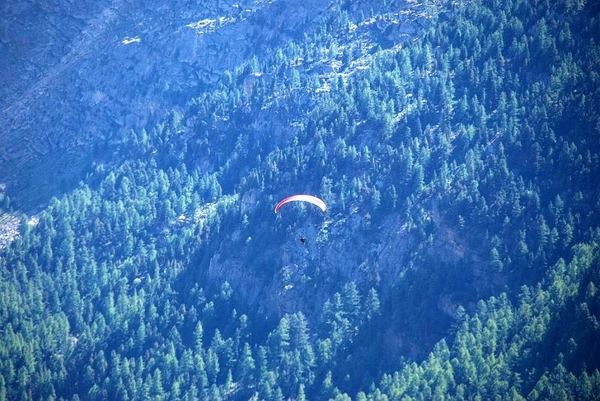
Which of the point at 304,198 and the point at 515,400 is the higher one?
the point at 304,198

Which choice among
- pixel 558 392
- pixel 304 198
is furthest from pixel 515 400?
pixel 304 198

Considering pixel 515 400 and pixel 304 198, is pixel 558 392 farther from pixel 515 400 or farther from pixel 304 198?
pixel 304 198

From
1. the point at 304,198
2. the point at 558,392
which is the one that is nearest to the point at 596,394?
the point at 558,392

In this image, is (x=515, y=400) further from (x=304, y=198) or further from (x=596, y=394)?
(x=304, y=198)

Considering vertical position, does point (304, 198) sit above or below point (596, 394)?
above
